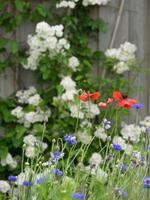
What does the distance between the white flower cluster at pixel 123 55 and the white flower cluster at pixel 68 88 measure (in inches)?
14.9

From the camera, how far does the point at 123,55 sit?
4.22 metres

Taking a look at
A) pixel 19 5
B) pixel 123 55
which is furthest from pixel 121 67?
pixel 19 5

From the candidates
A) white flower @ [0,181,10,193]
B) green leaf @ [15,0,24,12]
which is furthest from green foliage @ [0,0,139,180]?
white flower @ [0,181,10,193]

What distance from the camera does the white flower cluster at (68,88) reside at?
3949 millimetres

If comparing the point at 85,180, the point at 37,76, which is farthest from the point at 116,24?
the point at 85,180

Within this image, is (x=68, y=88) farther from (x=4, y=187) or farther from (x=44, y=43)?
(x=4, y=187)

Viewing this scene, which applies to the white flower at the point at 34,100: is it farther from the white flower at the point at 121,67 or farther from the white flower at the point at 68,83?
the white flower at the point at 121,67

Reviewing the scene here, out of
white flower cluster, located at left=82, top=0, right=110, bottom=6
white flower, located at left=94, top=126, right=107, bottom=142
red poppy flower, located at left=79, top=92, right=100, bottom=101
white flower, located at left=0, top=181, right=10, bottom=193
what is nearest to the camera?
red poppy flower, located at left=79, top=92, right=100, bottom=101

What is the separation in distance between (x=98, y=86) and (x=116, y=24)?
1.59 ft

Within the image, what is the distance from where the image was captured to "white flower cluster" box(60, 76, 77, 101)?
3.95m

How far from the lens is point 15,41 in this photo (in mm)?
4129

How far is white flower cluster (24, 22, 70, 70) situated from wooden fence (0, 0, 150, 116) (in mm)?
151

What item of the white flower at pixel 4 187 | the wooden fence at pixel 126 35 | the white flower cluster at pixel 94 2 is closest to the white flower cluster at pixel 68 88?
the wooden fence at pixel 126 35

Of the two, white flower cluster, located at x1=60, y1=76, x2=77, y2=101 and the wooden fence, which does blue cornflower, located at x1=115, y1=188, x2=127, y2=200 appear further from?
the wooden fence
